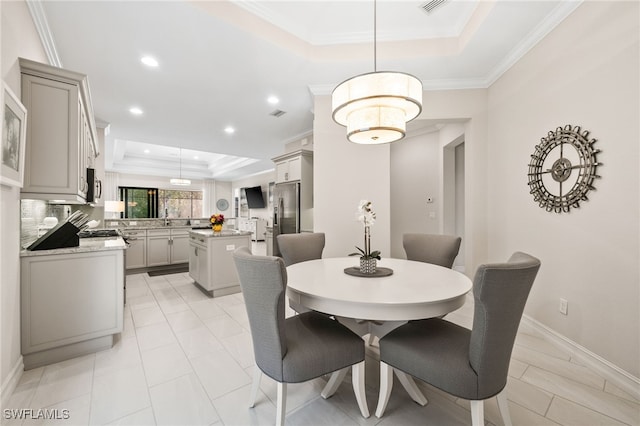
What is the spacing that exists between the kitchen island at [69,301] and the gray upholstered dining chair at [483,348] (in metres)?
2.41

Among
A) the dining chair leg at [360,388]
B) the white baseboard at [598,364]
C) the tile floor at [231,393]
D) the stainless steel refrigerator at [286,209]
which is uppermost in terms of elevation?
the stainless steel refrigerator at [286,209]

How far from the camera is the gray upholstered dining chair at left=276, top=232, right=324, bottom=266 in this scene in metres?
2.58

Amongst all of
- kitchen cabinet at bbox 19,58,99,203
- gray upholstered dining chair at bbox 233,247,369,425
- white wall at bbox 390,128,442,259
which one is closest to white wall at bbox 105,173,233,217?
white wall at bbox 390,128,442,259

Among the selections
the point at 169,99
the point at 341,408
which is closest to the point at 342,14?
the point at 169,99

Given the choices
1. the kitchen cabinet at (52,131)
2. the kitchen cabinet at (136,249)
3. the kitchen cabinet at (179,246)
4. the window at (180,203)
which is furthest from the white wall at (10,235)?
the window at (180,203)

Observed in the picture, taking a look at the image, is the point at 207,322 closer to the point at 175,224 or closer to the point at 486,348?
the point at 486,348

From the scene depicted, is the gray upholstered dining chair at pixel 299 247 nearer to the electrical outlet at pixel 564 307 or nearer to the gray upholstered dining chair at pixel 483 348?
the gray upholstered dining chair at pixel 483 348

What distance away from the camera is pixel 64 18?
2.20 meters

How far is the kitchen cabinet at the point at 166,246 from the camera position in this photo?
5.22 m

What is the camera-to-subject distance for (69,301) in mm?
2148

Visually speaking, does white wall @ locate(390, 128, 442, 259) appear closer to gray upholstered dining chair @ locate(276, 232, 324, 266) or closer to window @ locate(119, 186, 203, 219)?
gray upholstered dining chair @ locate(276, 232, 324, 266)

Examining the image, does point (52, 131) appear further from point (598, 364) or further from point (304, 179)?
point (598, 364)

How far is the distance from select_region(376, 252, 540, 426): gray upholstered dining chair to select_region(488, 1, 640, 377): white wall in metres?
1.19

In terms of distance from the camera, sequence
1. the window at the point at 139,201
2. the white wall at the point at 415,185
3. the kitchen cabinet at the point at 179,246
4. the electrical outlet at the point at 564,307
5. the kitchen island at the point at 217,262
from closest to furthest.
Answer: the electrical outlet at the point at 564,307, the kitchen island at the point at 217,262, the white wall at the point at 415,185, the kitchen cabinet at the point at 179,246, the window at the point at 139,201
